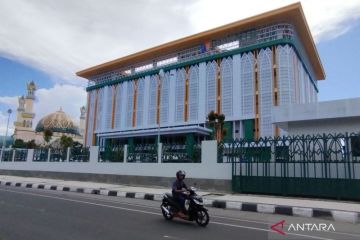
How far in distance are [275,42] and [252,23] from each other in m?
4.88

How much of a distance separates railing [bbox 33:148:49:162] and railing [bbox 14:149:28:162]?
1468 mm

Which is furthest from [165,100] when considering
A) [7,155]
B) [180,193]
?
[180,193]

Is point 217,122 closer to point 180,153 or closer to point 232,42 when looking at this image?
point 232,42

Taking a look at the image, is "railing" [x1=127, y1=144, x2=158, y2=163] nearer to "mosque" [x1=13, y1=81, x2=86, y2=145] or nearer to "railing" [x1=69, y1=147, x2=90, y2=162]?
"railing" [x1=69, y1=147, x2=90, y2=162]

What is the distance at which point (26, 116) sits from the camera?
109375mm

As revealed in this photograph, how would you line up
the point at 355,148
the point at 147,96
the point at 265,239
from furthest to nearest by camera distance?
the point at 147,96 < the point at 355,148 < the point at 265,239

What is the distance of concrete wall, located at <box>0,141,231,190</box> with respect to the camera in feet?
46.7

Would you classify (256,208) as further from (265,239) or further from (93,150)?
(93,150)

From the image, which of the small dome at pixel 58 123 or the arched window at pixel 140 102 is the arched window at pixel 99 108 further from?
the small dome at pixel 58 123

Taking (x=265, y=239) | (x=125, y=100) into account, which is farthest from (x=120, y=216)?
(x=125, y=100)

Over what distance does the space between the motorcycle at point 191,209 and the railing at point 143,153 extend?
8.85m

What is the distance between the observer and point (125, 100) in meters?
67.1

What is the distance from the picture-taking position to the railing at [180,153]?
49.5 feet

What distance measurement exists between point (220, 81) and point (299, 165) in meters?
41.9
